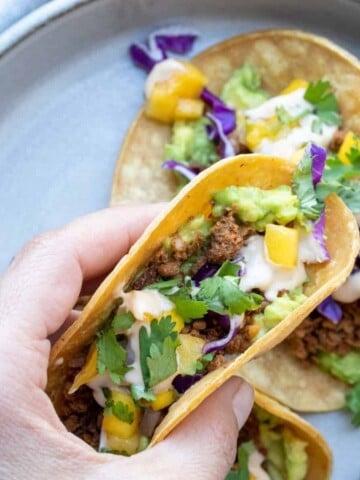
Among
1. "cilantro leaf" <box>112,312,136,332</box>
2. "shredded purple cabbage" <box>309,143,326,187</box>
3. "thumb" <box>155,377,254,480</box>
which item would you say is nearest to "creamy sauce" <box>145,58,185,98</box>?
"shredded purple cabbage" <box>309,143,326,187</box>

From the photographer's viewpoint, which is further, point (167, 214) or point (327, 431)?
point (327, 431)

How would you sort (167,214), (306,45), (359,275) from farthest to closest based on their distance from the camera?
1. (306,45)
2. (359,275)
3. (167,214)

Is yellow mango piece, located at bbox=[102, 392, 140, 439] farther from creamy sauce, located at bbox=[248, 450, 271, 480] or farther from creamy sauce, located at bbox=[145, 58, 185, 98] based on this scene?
creamy sauce, located at bbox=[145, 58, 185, 98]

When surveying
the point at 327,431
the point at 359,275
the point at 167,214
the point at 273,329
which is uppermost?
the point at 167,214

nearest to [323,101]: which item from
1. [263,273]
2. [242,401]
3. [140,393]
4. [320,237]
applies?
[320,237]

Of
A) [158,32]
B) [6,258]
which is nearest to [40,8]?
[158,32]

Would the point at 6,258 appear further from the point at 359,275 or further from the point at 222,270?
the point at 359,275

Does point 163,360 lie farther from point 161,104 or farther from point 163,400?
point 161,104
